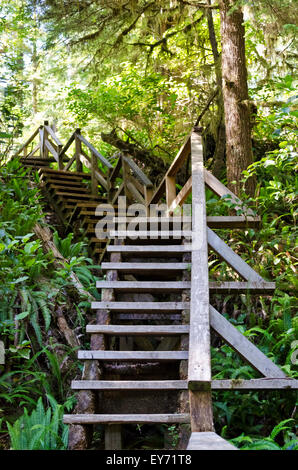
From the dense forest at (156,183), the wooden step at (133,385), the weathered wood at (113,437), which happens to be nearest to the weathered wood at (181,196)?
the dense forest at (156,183)

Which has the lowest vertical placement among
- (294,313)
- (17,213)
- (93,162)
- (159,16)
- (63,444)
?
(63,444)

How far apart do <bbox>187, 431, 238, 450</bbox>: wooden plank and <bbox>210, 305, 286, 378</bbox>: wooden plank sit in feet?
3.91

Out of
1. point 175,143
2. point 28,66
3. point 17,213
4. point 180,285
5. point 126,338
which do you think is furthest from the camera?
point 28,66

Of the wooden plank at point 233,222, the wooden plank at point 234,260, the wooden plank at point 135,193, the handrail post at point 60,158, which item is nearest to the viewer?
the wooden plank at point 234,260

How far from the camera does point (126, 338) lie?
5859 mm

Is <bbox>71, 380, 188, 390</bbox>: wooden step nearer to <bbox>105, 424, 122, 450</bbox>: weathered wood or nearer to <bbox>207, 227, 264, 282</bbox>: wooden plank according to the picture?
<bbox>105, 424, 122, 450</bbox>: weathered wood

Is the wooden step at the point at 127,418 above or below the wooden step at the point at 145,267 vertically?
below

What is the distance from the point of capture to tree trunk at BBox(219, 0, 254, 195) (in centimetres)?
698

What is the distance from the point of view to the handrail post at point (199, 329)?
2951 millimetres

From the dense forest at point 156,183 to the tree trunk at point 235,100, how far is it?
0.05 feet

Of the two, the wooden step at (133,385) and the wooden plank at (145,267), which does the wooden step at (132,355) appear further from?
the wooden plank at (145,267)
